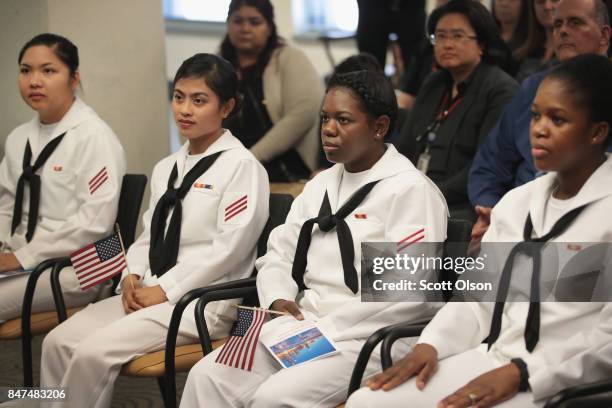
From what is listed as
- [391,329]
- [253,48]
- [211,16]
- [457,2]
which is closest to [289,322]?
[391,329]

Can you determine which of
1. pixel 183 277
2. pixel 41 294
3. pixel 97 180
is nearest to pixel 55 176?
pixel 97 180

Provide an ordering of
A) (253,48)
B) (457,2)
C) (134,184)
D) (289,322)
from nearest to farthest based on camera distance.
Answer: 1. (289,322)
2. (134,184)
3. (457,2)
4. (253,48)

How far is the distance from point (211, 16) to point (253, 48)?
11.7 feet

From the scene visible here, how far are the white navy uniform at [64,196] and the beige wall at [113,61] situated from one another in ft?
2.11

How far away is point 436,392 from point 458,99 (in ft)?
6.90

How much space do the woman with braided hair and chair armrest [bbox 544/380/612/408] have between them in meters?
0.68

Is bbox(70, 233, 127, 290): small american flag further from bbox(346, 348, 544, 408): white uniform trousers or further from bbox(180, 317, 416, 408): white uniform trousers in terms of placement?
bbox(346, 348, 544, 408): white uniform trousers

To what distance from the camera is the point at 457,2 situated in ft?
13.5

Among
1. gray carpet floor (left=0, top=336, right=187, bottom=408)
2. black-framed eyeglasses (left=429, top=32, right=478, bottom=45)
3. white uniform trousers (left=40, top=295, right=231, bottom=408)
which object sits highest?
black-framed eyeglasses (left=429, top=32, right=478, bottom=45)

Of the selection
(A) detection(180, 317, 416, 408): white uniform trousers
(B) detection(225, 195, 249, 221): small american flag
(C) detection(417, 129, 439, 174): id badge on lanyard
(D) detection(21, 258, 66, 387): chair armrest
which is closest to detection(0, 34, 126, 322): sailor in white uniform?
(D) detection(21, 258, 66, 387): chair armrest

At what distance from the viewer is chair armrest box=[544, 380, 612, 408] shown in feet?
6.50

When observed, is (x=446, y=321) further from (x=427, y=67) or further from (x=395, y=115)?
(x=427, y=67)

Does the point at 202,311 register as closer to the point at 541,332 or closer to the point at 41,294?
the point at 41,294

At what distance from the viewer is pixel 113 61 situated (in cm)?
482
